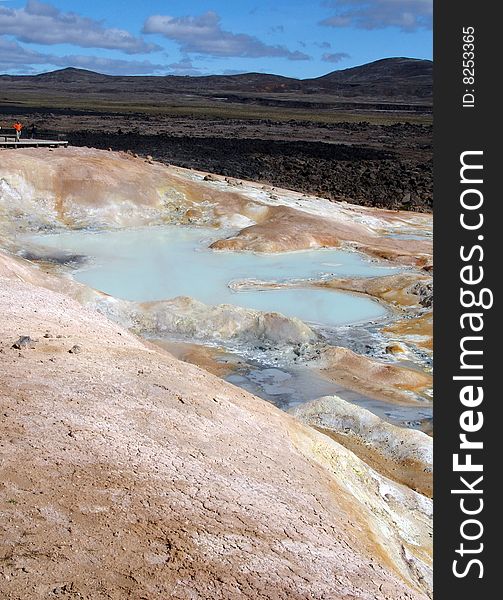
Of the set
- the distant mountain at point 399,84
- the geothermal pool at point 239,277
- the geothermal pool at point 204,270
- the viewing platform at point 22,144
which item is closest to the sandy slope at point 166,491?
the geothermal pool at point 239,277

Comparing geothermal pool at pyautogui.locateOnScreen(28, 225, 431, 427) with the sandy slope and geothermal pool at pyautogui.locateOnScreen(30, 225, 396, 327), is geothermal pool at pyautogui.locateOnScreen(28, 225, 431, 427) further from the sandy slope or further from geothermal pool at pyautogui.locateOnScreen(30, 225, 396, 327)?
the sandy slope

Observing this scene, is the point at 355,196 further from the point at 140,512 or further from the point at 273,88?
the point at 273,88

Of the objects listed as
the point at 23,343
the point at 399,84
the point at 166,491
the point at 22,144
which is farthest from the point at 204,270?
the point at 399,84

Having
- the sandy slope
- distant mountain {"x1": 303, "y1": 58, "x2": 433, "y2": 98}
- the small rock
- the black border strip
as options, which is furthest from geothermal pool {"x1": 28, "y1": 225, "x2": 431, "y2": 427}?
distant mountain {"x1": 303, "y1": 58, "x2": 433, "y2": 98}

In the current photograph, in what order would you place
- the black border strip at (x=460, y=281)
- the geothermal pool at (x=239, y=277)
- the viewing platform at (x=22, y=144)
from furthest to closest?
the viewing platform at (x=22, y=144) → the geothermal pool at (x=239, y=277) → the black border strip at (x=460, y=281)

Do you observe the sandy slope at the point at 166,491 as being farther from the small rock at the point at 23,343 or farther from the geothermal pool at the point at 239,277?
the geothermal pool at the point at 239,277

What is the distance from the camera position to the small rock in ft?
31.1

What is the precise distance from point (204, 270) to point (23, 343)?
1316 centimetres

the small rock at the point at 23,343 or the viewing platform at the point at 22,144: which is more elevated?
the viewing platform at the point at 22,144

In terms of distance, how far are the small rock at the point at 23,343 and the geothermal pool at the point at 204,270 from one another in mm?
9878

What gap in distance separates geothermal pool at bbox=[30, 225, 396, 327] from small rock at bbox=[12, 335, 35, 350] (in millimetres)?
9878

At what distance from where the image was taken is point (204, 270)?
2264 centimetres

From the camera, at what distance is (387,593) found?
6.12 meters

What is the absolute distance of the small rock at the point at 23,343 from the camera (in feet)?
31.1
